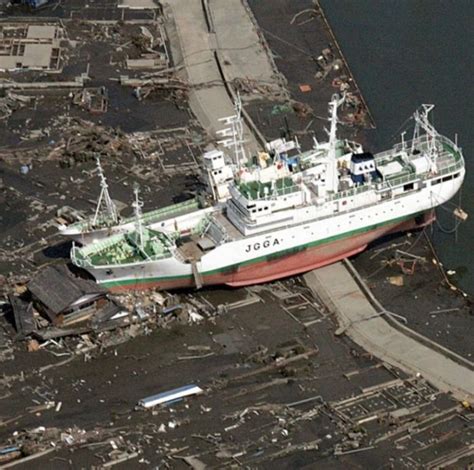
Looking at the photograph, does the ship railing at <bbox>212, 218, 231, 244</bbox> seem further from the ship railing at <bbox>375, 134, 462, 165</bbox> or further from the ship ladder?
the ship railing at <bbox>375, 134, 462, 165</bbox>

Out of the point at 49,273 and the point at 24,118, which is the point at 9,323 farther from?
the point at 24,118

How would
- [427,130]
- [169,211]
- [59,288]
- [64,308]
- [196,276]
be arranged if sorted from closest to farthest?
[64,308] < [59,288] < [196,276] < [169,211] < [427,130]

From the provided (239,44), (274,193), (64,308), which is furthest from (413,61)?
(64,308)

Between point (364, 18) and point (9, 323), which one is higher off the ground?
Result: point (364, 18)

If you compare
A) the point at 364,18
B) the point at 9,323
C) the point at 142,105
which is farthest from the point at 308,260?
the point at 364,18

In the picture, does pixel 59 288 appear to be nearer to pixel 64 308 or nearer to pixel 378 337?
pixel 64 308

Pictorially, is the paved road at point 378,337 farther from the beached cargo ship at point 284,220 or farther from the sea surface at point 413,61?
the sea surface at point 413,61
